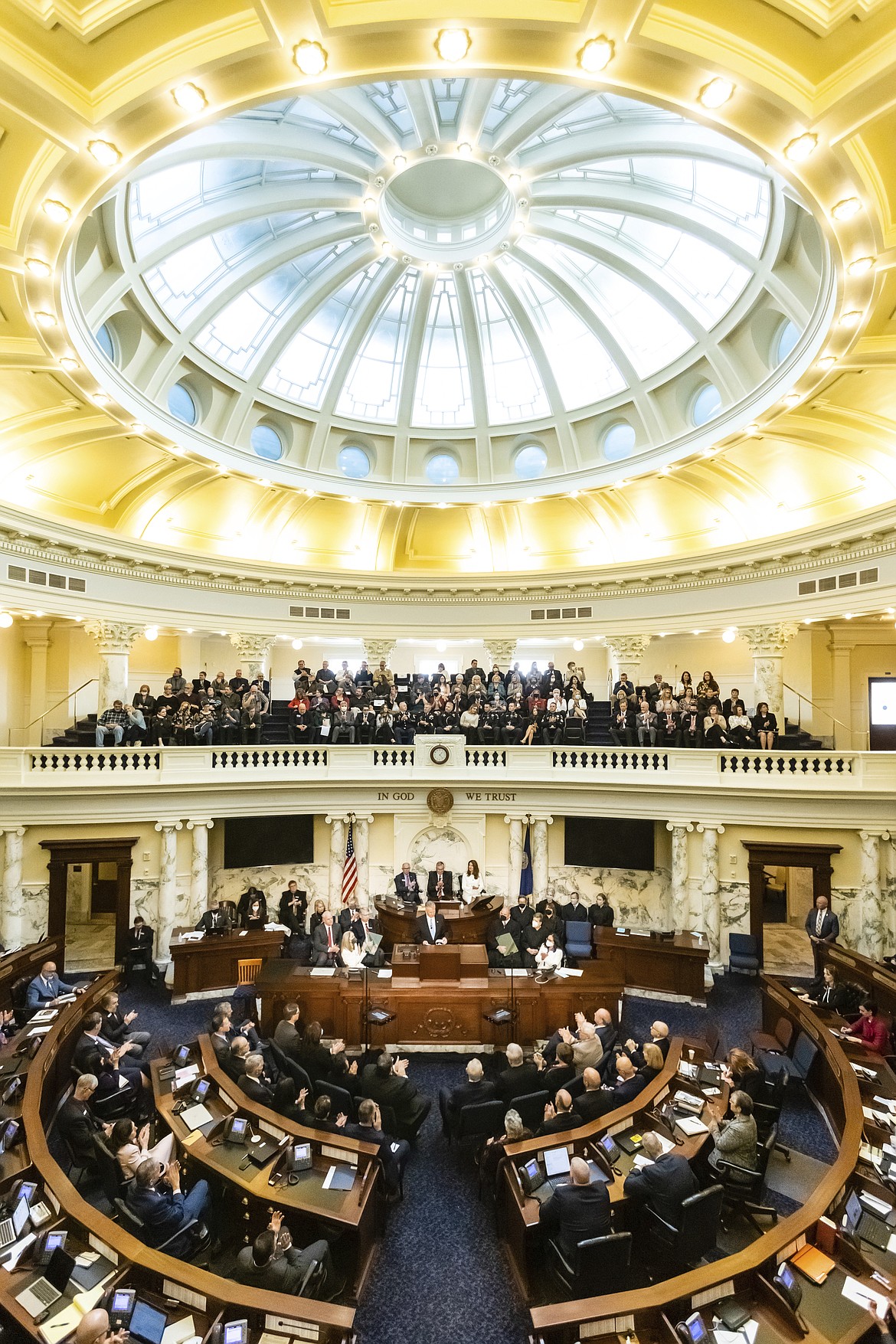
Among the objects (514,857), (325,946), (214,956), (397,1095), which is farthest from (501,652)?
(397,1095)

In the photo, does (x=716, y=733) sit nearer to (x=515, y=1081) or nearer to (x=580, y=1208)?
(x=515, y=1081)

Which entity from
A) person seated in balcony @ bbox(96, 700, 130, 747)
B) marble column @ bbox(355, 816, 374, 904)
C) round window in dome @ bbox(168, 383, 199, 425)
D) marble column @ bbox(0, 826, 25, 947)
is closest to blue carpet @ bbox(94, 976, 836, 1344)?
marble column @ bbox(0, 826, 25, 947)

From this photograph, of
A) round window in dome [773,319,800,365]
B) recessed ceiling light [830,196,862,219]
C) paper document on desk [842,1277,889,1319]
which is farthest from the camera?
round window in dome [773,319,800,365]

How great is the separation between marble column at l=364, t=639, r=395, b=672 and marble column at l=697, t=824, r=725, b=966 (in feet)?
35.9

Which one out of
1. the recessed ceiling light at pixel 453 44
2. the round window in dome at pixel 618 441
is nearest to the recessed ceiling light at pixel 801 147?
the recessed ceiling light at pixel 453 44

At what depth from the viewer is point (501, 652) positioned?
21422 mm

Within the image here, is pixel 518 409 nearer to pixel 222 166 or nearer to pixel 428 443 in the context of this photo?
pixel 428 443

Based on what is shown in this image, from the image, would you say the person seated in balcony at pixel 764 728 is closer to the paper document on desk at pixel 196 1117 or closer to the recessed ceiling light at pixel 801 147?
the recessed ceiling light at pixel 801 147

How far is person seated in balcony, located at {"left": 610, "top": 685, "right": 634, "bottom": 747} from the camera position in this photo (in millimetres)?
16422

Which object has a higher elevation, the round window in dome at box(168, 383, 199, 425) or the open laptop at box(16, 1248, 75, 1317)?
the round window in dome at box(168, 383, 199, 425)

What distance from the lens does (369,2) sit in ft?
18.0

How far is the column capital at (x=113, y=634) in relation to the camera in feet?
55.7

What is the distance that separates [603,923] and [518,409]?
14.5m

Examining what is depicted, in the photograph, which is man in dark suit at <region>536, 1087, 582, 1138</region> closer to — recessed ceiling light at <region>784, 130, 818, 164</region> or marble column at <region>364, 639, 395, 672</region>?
recessed ceiling light at <region>784, 130, 818, 164</region>
